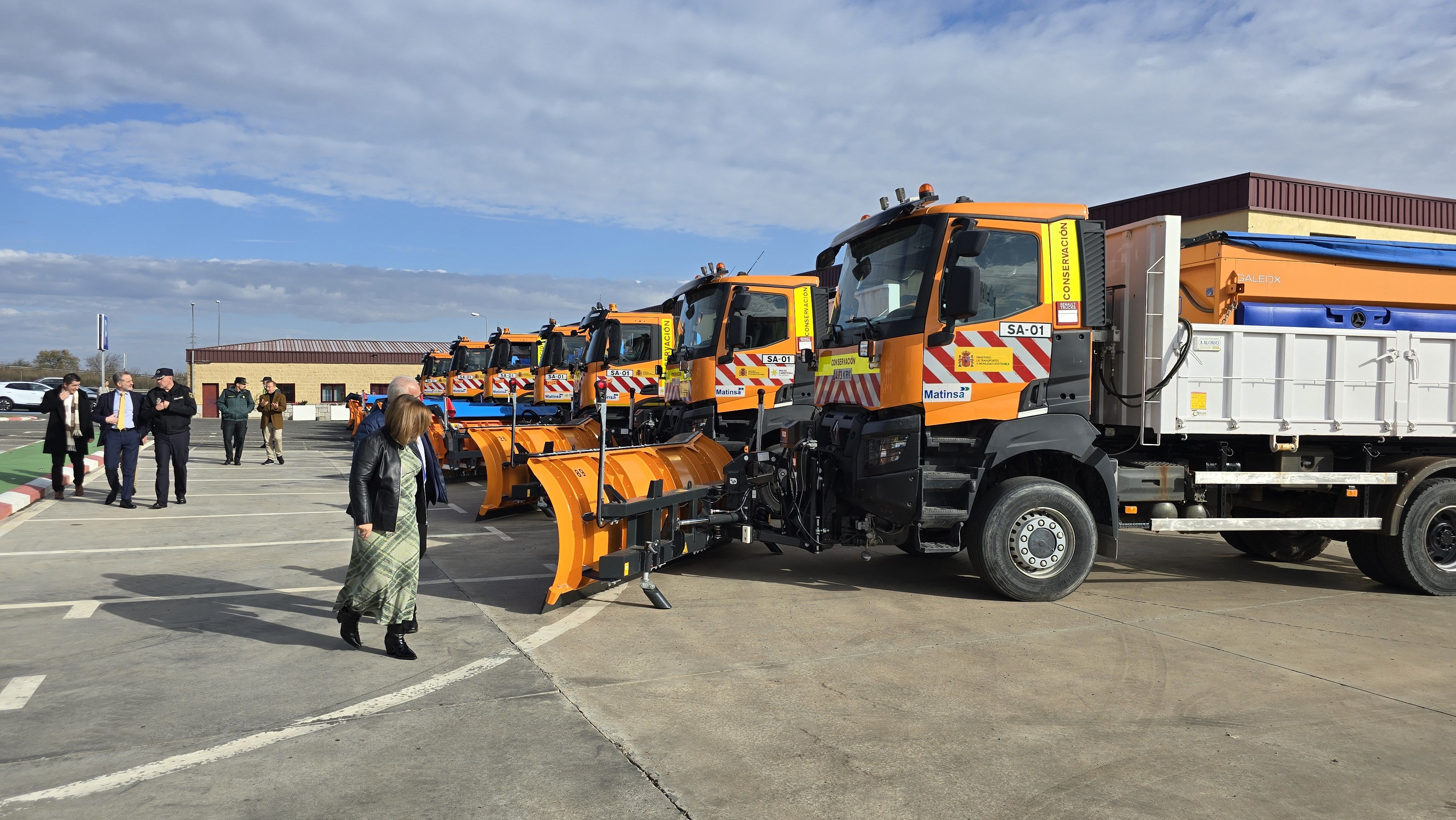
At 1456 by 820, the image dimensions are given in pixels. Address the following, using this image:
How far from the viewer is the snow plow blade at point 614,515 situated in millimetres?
6816

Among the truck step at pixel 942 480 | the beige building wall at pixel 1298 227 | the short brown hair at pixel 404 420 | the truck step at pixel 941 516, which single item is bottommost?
the truck step at pixel 941 516

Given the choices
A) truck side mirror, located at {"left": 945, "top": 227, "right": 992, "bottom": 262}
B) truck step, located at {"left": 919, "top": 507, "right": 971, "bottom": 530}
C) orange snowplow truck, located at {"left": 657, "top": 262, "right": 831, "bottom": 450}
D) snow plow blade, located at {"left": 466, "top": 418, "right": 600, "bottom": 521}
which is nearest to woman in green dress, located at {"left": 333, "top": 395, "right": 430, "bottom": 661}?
truck step, located at {"left": 919, "top": 507, "right": 971, "bottom": 530}

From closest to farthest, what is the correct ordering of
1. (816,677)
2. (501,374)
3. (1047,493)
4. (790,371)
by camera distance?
(816,677) → (1047,493) → (790,371) → (501,374)

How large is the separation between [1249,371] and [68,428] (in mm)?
13972

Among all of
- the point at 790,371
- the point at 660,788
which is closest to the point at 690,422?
the point at 790,371

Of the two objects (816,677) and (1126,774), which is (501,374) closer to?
(816,677)

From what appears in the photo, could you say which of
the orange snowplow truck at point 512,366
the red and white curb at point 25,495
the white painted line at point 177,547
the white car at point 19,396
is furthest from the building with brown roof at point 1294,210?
the white car at point 19,396

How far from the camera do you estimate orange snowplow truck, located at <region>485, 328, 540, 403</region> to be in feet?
70.3

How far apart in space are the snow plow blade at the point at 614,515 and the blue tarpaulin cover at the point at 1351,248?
4.68 m

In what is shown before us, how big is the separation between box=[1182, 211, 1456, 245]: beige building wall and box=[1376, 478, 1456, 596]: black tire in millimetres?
11213

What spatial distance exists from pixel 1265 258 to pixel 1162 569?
2.98 metres

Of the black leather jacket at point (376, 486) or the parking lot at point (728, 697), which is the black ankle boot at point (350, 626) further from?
the black leather jacket at point (376, 486)

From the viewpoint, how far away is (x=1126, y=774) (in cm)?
405

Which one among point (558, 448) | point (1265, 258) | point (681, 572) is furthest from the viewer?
point (558, 448)
